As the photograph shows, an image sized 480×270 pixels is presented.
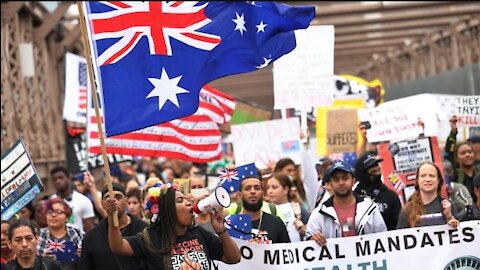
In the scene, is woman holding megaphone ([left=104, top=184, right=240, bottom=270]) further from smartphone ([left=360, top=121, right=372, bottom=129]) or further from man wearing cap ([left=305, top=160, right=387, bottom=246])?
smartphone ([left=360, top=121, right=372, bottom=129])

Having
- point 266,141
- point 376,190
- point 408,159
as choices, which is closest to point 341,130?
point 266,141

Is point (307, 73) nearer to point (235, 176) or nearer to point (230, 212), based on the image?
point (230, 212)

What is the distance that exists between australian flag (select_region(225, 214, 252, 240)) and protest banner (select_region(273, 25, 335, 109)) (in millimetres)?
3758

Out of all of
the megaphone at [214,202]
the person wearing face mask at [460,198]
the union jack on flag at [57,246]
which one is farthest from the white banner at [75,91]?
the megaphone at [214,202]

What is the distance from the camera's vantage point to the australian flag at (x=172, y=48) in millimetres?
7898

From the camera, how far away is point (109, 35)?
8148 mm

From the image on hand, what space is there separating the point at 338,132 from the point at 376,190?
562 centimetres

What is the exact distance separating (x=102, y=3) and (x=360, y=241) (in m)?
2.57

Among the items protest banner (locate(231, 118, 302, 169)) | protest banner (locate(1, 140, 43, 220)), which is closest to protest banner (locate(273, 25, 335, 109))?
protest banner (locate(231, 118, 302, 169))

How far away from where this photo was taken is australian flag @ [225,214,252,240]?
8211 mm

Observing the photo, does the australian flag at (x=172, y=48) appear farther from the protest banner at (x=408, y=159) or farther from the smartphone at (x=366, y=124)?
the smartphone at (x=366, y=124)

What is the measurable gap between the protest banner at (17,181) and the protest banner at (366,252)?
2.87 metres

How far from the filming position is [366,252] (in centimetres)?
794

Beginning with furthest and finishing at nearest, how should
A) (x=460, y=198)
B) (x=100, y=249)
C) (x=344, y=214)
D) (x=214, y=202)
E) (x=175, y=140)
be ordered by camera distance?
1. (x=175, y=140)
2. (x=460, y=198)
3. (x=344, y=214)
4. (x=100, y=249)
5. (x=214, y=202)
